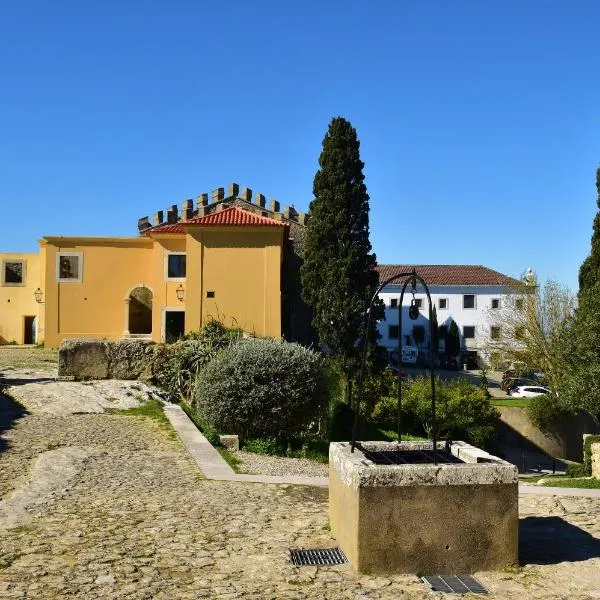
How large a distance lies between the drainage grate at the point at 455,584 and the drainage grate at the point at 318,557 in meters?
0.79

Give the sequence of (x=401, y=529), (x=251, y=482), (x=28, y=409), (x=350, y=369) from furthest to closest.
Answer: (x=350, y=369) → (x=28, y=409) → (x=251, y=482) → (x=401, y=529)

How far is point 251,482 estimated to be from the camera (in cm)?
875

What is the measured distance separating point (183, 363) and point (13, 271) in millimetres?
23879

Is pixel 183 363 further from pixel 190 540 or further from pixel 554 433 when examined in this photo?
pixel 554 433

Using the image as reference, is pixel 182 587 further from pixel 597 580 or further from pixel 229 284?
pixel 229 284

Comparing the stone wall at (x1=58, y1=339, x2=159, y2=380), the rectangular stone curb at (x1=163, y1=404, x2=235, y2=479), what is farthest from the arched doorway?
the rectangular stone curb at (x1=163, y1=404, x2=235, y2=479)

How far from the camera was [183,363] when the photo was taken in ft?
59.5

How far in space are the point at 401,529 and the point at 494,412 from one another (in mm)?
21733

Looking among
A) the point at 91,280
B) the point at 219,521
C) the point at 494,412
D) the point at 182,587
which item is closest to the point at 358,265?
the point at 494,412

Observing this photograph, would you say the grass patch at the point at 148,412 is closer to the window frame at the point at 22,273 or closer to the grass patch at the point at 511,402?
the grass patch at the point at 511,402

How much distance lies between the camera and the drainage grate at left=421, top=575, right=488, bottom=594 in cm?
515

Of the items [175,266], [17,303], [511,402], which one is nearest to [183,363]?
[175,266]

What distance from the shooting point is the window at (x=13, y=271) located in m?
37.6

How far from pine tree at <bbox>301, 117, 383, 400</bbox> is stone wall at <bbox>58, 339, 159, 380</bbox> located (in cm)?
918
